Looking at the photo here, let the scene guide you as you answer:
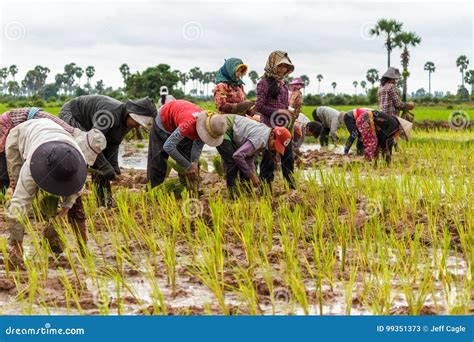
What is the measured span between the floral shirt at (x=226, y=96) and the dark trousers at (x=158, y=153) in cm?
56

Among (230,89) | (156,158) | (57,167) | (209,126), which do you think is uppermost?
(230,89)

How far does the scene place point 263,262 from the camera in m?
3.51

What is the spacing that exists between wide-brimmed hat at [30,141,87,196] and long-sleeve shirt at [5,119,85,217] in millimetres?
57

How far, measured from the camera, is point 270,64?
552cm

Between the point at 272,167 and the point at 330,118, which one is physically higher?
the point at 330,118

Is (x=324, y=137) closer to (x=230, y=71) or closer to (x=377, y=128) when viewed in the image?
(x=377, y=128)

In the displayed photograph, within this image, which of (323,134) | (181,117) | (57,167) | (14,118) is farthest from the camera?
(323,134)

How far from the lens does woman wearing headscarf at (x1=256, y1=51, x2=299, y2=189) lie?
18.1ft

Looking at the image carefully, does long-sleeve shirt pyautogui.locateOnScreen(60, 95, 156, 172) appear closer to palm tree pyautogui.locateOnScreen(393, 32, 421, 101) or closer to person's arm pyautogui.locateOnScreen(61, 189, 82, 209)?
person's arm pyautogui.locateOnScreen(61, 189, 82, 209)

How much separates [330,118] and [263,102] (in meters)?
4.55

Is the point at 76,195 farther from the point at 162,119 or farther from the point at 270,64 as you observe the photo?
the point at 270,64

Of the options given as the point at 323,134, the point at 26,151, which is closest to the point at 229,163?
the point at 26,151

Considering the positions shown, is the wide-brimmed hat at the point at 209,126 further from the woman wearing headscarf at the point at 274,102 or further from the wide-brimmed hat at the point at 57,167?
the wide-brimmed hat at the point at 57,167

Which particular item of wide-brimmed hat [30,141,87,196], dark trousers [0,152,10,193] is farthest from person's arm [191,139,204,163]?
wide-brimmed hat [30,141,87,196]
